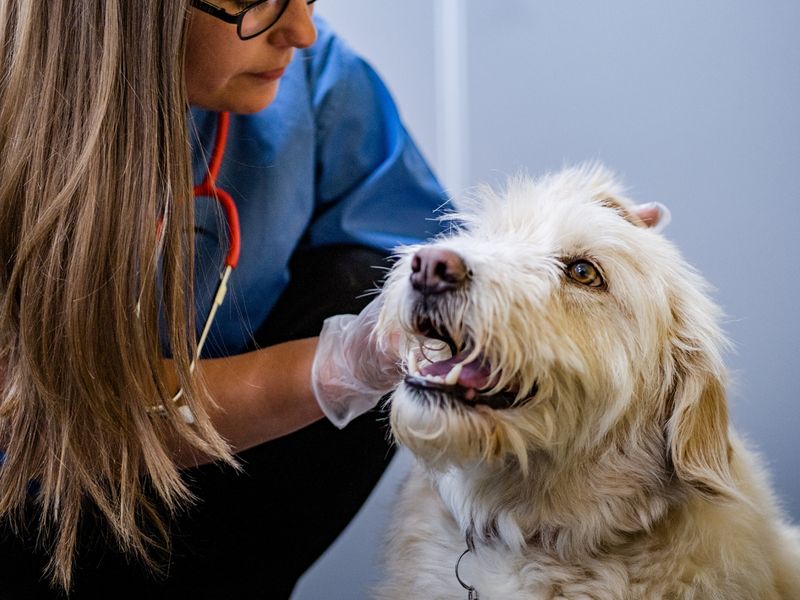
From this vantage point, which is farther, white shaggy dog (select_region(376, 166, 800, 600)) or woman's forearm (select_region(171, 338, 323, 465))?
woman's forearm (select_region(171, 338, 323, 465))

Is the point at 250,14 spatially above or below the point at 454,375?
above

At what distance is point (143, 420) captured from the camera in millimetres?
948

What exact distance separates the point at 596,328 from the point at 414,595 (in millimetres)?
378

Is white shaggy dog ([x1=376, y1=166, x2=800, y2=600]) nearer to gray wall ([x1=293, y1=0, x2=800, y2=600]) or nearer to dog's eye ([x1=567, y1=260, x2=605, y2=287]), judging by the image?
dog's eye ([x1=567, y1=260, x2=605, y2=287])

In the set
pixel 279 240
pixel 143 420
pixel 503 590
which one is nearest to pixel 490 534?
pixel 503 590

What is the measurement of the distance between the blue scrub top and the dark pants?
46 millimetres

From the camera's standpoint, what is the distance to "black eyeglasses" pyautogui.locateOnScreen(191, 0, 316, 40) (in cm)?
88

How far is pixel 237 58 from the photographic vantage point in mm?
958

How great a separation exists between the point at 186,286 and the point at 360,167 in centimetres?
40

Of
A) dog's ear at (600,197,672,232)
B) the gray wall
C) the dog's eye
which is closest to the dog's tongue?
the dog's eye

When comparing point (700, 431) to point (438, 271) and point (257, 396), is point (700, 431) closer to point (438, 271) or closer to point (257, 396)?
point (438, 271)

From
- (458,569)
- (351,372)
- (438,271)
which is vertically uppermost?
(438,271)

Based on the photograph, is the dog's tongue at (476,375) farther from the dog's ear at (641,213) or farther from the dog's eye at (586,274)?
the dog's ear at (641,213)

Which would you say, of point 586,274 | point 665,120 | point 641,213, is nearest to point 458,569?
point 586,274
